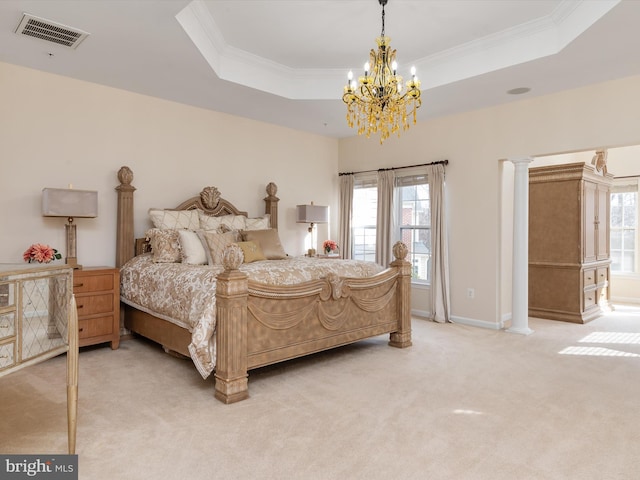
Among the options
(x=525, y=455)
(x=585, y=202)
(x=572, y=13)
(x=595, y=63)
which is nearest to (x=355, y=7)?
(x=572, y=13)

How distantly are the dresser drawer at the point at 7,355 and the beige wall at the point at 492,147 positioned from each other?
430 centimetres

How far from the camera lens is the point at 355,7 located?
3.37m

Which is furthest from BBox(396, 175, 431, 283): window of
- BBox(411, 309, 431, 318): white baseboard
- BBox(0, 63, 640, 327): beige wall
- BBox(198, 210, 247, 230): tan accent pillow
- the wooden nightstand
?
the wooden nightstand

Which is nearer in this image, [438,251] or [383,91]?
Answer: [383,91]

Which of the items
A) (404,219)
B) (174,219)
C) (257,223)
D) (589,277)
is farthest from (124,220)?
(589,277)

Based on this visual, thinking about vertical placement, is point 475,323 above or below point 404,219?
below

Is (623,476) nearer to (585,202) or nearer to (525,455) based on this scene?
(525,455)

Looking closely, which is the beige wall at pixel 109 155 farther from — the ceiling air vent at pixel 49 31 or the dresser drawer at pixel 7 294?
the dresser drawer at pixel 7 294

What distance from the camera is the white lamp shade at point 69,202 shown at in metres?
3.77

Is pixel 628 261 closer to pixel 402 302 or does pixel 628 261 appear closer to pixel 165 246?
pixel 402 302

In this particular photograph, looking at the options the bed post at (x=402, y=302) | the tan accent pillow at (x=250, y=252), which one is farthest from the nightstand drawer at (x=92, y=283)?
the bed post at (x=402, y=302)

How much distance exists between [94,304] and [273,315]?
1.90 meters

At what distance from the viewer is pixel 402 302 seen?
4.16 m

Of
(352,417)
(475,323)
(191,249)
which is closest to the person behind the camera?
(352,417)
